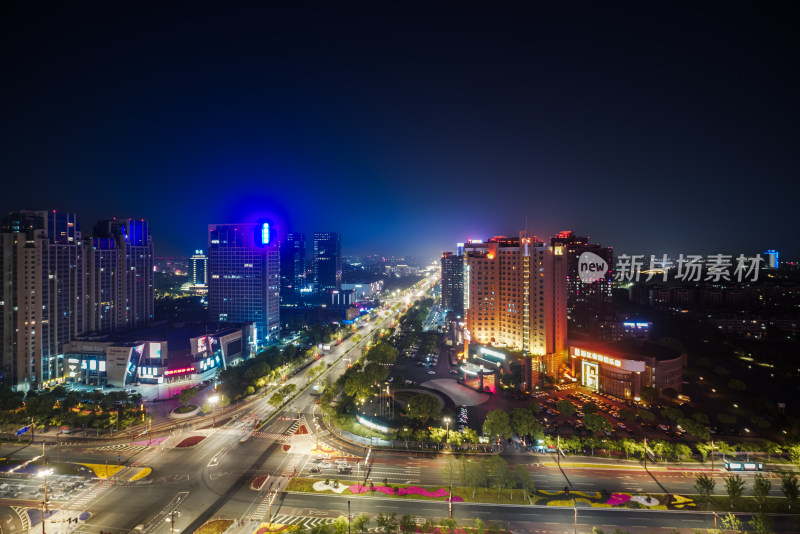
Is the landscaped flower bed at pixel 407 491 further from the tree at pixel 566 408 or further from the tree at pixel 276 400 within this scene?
the tree at pixel 276 400

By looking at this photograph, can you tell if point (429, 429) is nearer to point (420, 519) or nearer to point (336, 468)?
point (336, 468)

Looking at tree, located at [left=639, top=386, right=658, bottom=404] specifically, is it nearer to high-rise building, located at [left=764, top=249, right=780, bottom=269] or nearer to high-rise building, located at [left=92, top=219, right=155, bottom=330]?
high-rise building, located at [left=92, top=219, right=155, bottom=330]

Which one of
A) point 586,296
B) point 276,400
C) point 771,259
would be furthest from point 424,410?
point 771,259

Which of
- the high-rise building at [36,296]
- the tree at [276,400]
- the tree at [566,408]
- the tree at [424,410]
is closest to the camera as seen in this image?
the tree at [424,410]

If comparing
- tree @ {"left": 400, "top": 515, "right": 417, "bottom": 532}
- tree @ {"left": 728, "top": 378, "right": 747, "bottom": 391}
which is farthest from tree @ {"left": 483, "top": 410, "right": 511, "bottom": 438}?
tree @ {"left": 728, "top": 378, "right": 747, "bottom": 391}

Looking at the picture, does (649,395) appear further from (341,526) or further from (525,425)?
(341,526)

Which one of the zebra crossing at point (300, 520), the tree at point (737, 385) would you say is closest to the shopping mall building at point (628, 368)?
the tree at point (737, 385)
